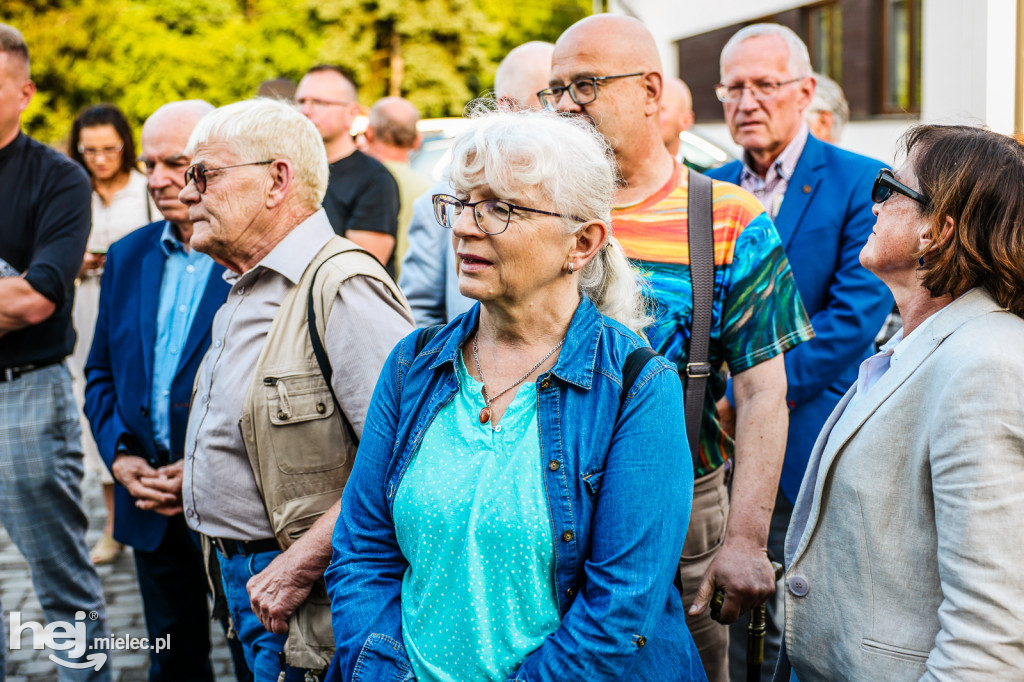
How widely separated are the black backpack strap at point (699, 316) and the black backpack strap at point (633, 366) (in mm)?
640

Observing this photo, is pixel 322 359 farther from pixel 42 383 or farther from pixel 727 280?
pixel 42 383

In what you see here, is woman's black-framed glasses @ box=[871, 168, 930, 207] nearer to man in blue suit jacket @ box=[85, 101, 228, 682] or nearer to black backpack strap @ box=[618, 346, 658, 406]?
black backpack strap @ box=[618, 346, 658, 406]

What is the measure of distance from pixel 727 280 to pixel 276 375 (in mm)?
1273

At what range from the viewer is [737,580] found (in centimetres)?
239

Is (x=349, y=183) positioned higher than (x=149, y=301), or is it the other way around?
(x=349, y=183)

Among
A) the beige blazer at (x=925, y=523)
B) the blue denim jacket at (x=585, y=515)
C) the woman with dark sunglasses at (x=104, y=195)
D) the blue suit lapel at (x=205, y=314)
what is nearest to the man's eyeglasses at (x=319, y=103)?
the woman with dark sunglasses at (x=104, y=195)

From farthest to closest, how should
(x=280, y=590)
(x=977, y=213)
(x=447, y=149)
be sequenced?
(x=447, y=149)
(x=280, y=590)
(x=977, y=213)

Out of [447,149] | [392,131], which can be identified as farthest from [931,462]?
[447,149]

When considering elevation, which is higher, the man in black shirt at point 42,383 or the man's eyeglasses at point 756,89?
the man's eyeglasses at point 756,89

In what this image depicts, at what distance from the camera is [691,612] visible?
2.38m

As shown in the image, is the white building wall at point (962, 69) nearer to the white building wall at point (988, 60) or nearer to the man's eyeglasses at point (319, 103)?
the white building wall at point (988, 60)

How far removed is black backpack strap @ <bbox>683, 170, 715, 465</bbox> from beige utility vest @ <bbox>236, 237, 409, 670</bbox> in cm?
89

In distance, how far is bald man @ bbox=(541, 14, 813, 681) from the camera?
2582 mm

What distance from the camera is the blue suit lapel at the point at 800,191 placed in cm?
371
